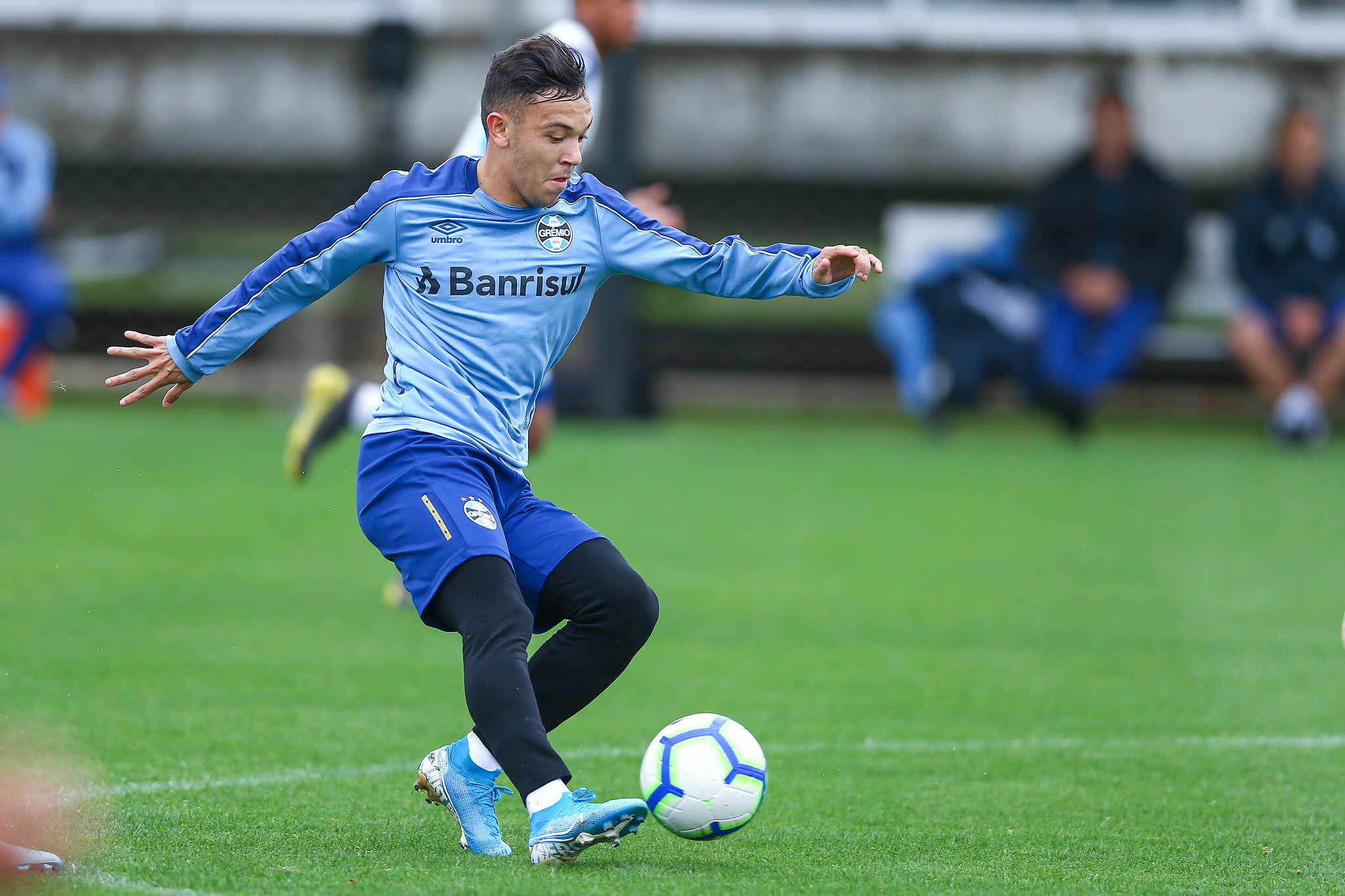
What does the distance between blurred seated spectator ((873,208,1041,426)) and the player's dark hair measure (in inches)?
399

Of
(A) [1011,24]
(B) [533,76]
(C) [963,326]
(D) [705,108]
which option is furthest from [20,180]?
(B) [533,76]

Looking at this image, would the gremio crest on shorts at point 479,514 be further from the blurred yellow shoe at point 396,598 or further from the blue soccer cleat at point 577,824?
the blurred yellow shoe at point 396,598

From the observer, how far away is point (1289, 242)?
13102 mm

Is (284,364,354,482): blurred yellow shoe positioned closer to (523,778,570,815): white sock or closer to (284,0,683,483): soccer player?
(284,0,683,483): soccer player

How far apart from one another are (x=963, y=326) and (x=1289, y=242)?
250 centimetres

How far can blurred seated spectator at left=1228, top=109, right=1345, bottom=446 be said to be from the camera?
13070 mm

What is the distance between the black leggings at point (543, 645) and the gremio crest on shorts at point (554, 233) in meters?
0.68

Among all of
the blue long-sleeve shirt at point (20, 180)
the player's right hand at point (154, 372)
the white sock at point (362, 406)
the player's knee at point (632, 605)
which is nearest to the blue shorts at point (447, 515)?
the player's knee at point (632, 605)

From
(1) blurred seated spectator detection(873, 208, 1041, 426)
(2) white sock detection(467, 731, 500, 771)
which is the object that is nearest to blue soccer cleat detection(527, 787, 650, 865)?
(2) white sock detection(467, 731, 500, 771)

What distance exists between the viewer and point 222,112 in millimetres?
16250

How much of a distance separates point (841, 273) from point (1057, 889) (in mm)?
1394

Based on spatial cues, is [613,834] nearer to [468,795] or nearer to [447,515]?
[468,795]

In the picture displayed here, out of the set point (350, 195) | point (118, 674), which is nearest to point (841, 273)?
point (118, 674)

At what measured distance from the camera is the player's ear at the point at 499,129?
12.6 ft
